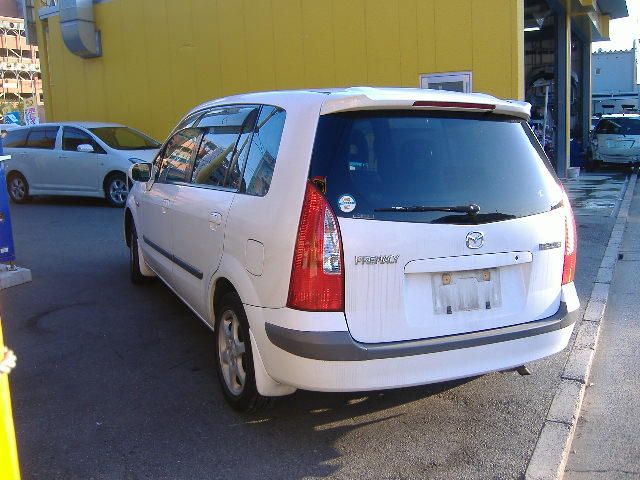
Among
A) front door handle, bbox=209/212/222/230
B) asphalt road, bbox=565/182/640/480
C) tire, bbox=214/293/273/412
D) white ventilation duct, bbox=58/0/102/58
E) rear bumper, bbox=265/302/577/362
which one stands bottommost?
asphalt road, bbox=565/182/640/480

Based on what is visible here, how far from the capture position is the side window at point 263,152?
3.63 meters

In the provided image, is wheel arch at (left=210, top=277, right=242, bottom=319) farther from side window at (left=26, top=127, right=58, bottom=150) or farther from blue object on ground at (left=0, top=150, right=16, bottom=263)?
side window at (left=26, top=127, right=58, bottom=150)

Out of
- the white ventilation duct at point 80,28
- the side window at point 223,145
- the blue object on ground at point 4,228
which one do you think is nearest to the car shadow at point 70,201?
the white ventilation duct at point 80,28

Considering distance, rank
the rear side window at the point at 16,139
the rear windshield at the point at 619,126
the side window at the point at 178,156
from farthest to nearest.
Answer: the rear windshield at the point at 619,126, the rear side window at the point at 16,139, the side window at the point at 178,156

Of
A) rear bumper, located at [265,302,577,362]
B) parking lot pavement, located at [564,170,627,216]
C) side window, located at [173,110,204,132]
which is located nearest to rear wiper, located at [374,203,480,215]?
rear bumper, located at [265,302,577,362]

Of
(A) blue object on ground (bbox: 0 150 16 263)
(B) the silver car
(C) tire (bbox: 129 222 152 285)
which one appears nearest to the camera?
(C) tire (bbox: 129 222 152 285)

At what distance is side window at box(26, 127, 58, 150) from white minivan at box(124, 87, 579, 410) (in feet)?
37.0

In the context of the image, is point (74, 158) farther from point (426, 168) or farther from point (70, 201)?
point (426, 168)

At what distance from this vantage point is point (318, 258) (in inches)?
127

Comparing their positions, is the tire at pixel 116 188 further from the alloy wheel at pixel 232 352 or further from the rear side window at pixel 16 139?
the alloy wheel at pixel 232 352

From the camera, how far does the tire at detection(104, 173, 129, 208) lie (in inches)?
520

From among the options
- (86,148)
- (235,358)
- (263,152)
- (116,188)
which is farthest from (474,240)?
(86,148)

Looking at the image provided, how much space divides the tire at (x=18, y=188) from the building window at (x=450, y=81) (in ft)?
28.6

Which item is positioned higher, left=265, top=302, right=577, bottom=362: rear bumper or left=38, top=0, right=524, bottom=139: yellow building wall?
left=38, top=0, right=524, bottom=139: yellow building wall
